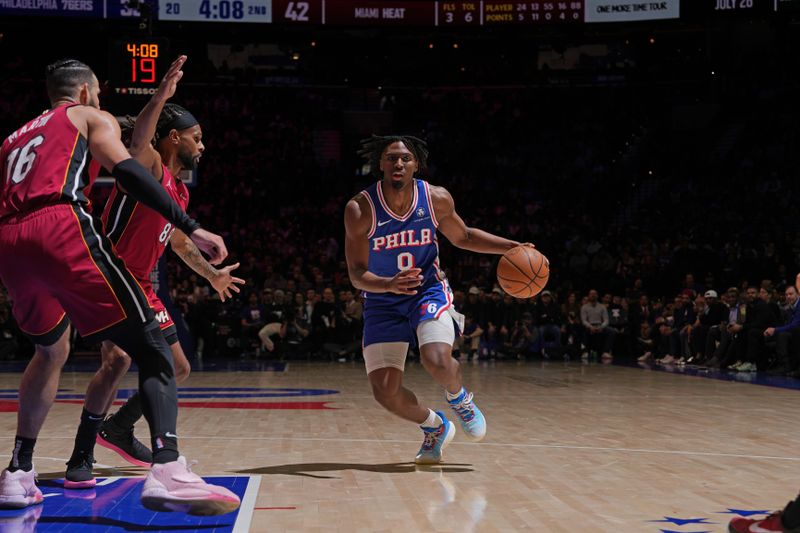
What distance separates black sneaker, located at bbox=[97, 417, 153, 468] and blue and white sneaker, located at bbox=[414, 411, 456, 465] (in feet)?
4.89

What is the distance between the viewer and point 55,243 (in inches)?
146

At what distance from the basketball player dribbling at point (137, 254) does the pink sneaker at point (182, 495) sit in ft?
3.31

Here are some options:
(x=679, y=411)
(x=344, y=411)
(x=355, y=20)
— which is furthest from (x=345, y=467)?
(x=355, y=20)

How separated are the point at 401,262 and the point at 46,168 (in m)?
2.38

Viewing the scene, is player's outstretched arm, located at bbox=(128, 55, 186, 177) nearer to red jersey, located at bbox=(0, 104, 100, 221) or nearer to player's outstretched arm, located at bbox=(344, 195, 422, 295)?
red jersey, located at bbox=(0, 104, 100, 221)

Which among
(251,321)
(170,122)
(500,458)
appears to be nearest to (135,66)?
(251,321)

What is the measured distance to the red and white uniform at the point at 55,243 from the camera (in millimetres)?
3699

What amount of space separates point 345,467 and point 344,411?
10.9 ft

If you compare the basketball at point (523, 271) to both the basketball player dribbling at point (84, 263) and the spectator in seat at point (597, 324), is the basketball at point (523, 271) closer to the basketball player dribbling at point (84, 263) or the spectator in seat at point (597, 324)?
the basketball player dribbling at point (84, 263)

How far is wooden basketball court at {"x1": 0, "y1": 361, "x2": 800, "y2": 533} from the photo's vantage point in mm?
3922

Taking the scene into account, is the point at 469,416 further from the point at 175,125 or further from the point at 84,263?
the point at 84,263

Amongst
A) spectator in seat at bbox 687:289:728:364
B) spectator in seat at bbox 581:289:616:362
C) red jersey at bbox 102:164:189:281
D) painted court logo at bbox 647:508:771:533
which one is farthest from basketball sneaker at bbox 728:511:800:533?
spectator in seat at bbox 581:289:616:362

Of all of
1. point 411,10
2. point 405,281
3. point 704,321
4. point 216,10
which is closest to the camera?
point 405,281

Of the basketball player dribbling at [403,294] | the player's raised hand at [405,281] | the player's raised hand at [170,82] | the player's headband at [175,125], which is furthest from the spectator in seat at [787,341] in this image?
the player's raised hand at [170,82]
